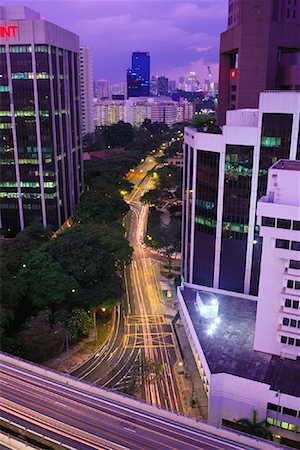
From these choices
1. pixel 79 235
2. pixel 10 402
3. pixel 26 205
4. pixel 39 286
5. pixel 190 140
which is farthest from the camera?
pixel 26 205

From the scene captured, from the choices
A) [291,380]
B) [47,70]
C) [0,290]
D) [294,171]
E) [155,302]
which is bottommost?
[155,302]

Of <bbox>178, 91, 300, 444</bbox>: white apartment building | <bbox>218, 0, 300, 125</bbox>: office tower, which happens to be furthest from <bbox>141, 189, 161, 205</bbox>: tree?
<bbox>178, 91, 300, 444</bbox>: white apartment building

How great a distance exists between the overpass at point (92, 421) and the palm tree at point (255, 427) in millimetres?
3421

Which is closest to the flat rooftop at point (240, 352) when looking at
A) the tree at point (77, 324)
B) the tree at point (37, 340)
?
the tree at point (77, 324)

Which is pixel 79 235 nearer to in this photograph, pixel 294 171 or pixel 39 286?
pixel 39 286

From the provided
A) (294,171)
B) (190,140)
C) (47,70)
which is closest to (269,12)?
(190,140)

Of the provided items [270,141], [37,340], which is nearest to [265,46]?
[270,141]

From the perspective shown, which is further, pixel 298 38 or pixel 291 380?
pixel 298 38

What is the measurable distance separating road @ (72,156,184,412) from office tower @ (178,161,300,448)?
4292 millimetres

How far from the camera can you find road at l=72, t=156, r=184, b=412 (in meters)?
41.4

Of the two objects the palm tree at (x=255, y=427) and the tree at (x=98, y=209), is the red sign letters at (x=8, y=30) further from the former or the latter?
the palm tree at (x=255, y=427)

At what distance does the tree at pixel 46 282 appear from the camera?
47594mm

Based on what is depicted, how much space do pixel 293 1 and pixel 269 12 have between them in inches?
201

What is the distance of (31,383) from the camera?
35.1 m
